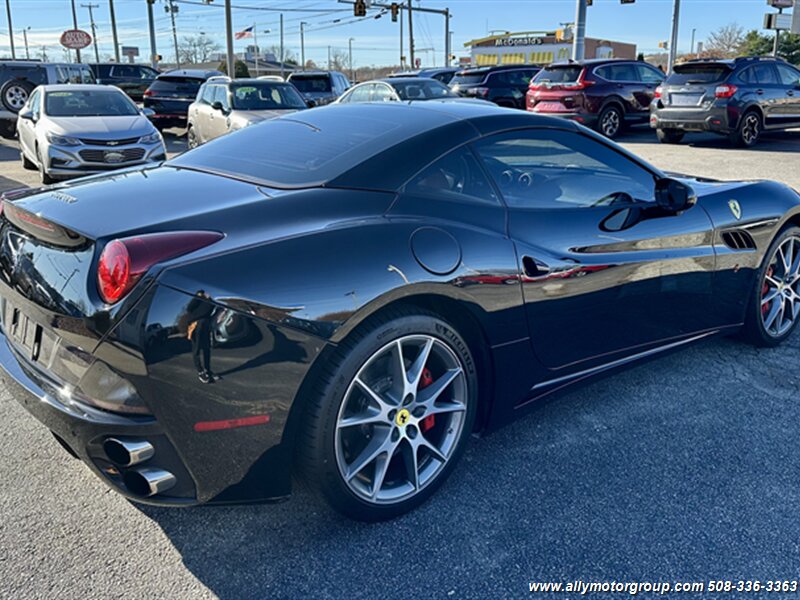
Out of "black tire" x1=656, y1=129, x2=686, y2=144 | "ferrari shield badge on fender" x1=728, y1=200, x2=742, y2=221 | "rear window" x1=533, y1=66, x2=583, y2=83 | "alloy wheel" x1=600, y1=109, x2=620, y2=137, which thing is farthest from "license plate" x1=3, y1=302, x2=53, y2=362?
"alloy wheel" x1=600, y1=109, x2=620, y2=137

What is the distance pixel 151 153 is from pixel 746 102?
11.1m

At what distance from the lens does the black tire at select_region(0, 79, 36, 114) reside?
15.2 m

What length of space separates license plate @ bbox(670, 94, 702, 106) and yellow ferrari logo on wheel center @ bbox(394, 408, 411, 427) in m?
13.4

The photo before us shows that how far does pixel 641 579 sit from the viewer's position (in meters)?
2.36

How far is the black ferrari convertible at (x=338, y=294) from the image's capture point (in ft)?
7.09

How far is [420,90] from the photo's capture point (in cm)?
1580

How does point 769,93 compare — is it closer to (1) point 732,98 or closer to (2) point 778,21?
(1) point 732,98

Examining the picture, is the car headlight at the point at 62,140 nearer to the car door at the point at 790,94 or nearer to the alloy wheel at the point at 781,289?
the alloy wheel at the point at 781,289

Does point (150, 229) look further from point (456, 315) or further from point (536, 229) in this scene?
point (536, 229)

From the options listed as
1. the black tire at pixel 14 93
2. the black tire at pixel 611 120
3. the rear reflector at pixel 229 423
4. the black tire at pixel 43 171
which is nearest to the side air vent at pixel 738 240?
the rear reflector at pixel 229 423

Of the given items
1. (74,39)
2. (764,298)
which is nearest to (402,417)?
(764,298)

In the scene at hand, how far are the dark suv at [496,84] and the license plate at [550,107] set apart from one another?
264 centimetres

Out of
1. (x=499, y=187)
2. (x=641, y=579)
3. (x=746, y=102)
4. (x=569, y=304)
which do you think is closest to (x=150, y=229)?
(x=499, y=187)

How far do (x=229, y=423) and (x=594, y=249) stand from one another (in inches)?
69.7
